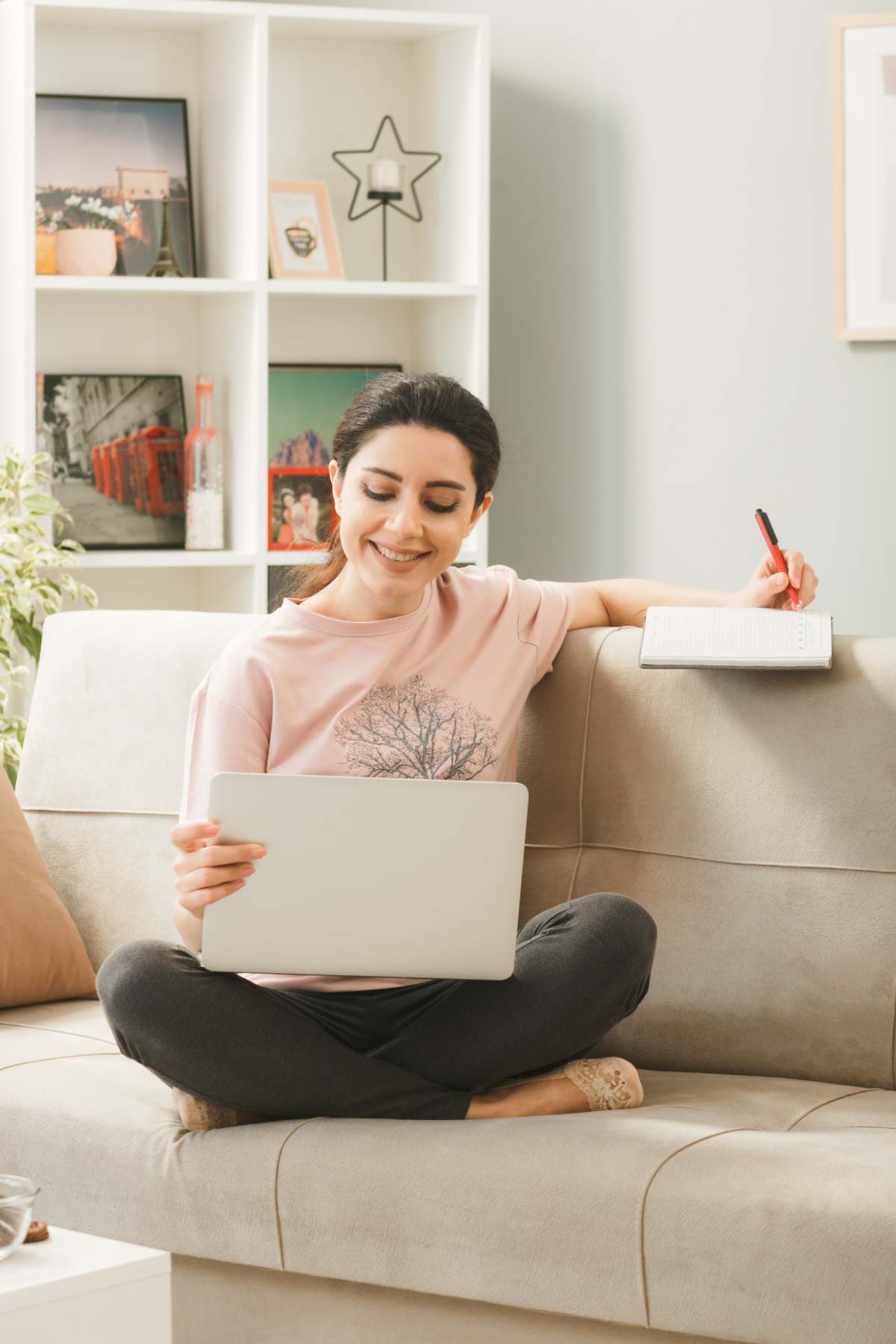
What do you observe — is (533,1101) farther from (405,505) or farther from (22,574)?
(22,574)

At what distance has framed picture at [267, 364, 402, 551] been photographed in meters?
3.36

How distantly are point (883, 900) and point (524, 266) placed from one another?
2.00 meters

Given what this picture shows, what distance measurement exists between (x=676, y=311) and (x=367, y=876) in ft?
6.64

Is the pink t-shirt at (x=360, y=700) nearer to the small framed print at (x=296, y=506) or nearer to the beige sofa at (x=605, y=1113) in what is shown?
the beige sofa at (x=605, y=1113)

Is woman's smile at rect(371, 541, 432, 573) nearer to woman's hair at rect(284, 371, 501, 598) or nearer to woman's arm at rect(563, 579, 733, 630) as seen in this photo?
woman's hair at rect(284, 371, 501, 598)

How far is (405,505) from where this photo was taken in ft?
6.00

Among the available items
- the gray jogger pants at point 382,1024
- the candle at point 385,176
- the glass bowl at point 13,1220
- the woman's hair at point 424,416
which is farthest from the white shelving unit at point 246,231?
the glass bowl at point 13,1220

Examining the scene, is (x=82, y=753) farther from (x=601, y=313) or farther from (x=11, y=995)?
(x=601, y=313)

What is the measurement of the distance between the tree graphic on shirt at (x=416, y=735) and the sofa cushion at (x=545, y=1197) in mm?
380

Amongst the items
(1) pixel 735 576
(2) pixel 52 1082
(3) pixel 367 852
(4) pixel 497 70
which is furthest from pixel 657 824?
(4) pixel 497 70

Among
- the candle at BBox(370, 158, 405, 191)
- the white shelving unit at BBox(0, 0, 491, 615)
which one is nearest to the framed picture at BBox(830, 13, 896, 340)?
the white shelving unit at BBox(0, 0, 491, 615)

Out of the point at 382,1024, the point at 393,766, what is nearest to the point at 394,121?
the point at 393,766

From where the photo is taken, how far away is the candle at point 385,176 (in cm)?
338

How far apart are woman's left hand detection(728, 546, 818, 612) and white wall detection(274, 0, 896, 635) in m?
1.16
